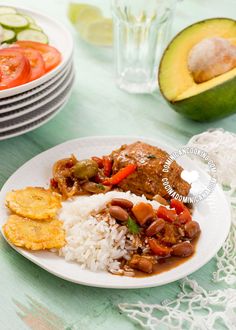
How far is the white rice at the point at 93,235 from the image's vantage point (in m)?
2.29

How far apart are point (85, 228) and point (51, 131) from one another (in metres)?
0.96

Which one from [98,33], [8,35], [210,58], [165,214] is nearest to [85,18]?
[98,33]

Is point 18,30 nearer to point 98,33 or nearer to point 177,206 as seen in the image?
point 98,33

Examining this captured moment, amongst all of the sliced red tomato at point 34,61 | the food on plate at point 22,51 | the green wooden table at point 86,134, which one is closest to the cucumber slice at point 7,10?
the food on plate at point 22,51

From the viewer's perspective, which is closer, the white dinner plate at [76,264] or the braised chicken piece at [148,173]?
the white dinner plate at [76,264]

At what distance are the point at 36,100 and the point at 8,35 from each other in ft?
2.07

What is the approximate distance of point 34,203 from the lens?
98.7 inches

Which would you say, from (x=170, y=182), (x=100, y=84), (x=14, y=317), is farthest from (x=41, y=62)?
(x=14, y=317)

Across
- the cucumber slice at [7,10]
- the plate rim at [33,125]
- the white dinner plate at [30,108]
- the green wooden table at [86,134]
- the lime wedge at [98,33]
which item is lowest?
the green wooden table at [86,134]

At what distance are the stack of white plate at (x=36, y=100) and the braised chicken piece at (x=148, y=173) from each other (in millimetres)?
484

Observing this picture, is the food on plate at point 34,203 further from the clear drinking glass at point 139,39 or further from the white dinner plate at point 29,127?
the clear drinking glass at point 139,39

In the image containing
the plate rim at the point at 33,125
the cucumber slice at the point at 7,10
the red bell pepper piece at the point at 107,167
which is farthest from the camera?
the cucumber slice at the point at 7,10

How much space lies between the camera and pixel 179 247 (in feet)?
7.70

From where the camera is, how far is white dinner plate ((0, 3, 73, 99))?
284 cm
